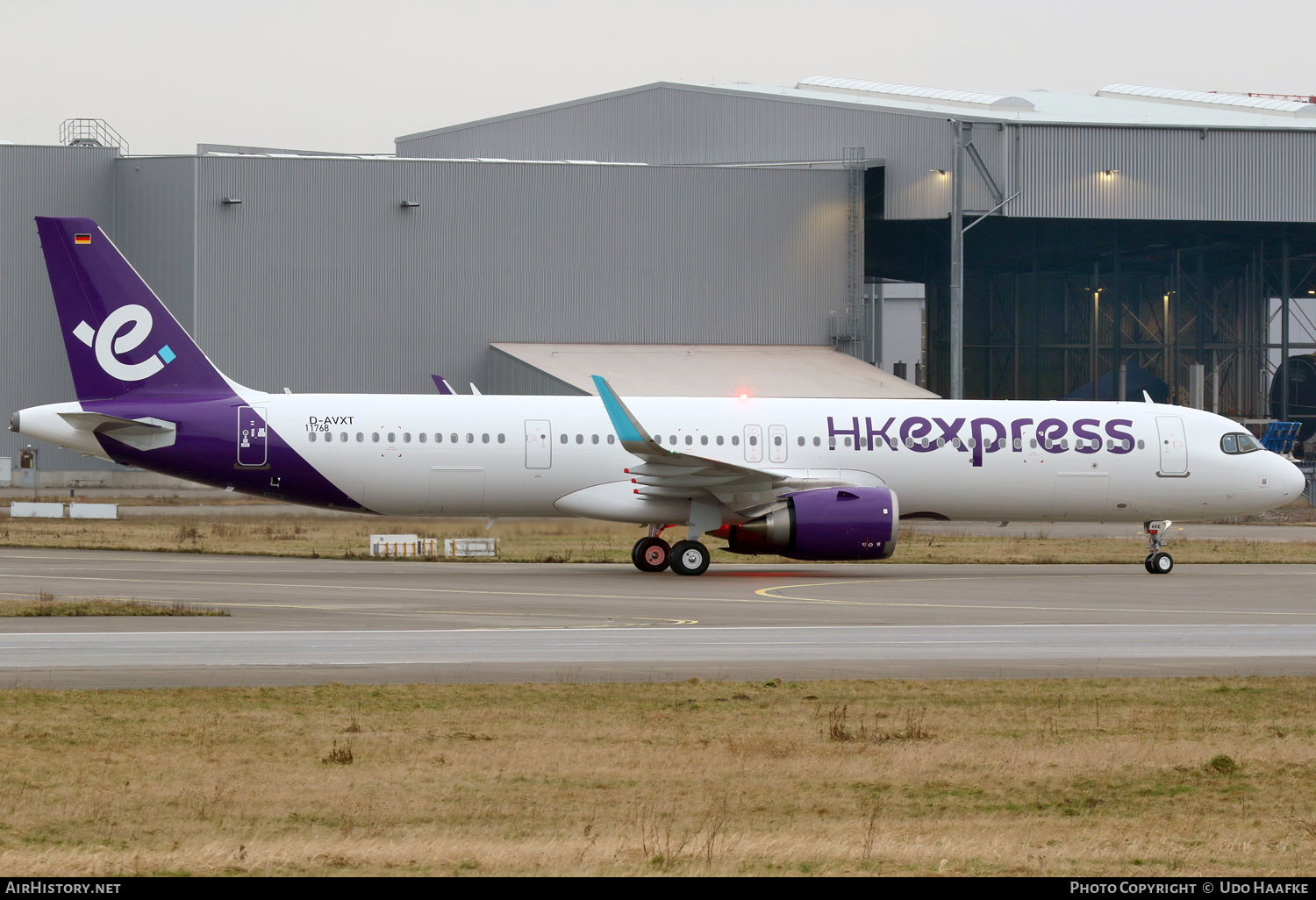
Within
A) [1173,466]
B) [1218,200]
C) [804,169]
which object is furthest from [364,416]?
[1218,200]

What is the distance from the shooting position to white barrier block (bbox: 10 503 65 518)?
43.1 m

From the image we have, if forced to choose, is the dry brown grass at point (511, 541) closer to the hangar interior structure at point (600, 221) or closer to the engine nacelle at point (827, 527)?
the engine nacelle at point (827, 527)

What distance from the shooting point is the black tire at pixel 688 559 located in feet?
94.9

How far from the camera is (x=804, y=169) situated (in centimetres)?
6088

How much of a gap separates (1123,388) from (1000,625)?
58.1 m

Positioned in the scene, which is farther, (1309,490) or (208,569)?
(1309,490)

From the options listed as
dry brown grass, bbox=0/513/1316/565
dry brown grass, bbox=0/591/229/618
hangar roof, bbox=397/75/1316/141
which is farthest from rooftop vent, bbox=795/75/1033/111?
dry brown grass, bbox=0/591/229/618

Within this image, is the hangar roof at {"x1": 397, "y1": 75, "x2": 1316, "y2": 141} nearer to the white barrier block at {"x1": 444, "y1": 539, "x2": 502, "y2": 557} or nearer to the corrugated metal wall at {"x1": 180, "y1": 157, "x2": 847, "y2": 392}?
the corrugated metal wall at {"x1": 180, "y1": 157, "x2": 847, "y2": 392}

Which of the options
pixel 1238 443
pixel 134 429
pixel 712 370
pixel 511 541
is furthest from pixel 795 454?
pixel 712 370

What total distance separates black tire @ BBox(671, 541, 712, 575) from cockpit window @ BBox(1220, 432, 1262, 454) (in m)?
12.2

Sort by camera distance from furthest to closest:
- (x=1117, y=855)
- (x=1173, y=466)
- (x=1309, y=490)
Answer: (x=1309, y=490) < (x=1173, y=466) < (x=1117, y=855)

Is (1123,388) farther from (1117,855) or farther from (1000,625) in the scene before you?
(1117,855)

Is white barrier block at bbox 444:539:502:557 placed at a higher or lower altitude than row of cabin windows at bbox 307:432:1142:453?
lower

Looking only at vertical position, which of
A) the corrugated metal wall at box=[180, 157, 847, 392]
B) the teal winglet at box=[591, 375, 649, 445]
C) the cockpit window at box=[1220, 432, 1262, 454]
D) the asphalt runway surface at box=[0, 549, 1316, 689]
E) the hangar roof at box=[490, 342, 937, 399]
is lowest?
the asphalt runway surface at box=[0, 549, 1316, 689]
